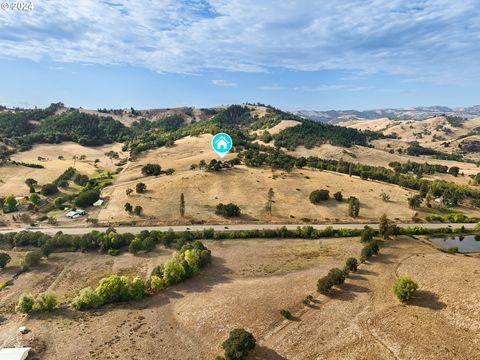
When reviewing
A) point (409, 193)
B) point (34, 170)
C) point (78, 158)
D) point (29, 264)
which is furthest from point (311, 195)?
point (78, 158)

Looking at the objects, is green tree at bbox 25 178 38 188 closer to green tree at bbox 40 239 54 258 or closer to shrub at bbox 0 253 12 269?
shrub at bbox 0 253 12 269

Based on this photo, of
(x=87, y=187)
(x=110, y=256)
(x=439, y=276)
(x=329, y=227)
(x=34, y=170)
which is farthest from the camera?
(x=34, y=170)

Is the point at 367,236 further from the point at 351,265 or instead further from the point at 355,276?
the point at 355,276

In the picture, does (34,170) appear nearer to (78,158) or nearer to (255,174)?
(78,158)

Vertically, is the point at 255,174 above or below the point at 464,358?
above

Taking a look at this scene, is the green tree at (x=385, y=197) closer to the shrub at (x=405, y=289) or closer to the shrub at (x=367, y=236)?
the shrub at (x=367, y=236)

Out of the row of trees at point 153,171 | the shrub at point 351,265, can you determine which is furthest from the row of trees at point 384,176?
the shrub at point 351,265

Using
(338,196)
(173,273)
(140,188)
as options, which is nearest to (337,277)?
(173,273)
